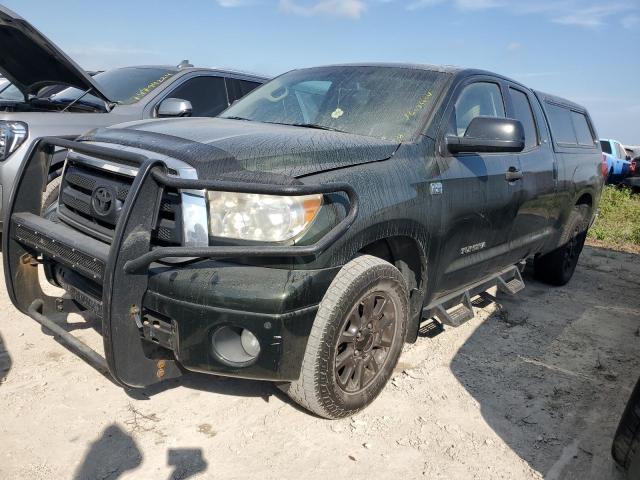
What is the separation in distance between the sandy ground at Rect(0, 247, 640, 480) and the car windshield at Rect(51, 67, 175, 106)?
99.0 inches

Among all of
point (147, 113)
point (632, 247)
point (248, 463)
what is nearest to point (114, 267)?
point (248, 463)

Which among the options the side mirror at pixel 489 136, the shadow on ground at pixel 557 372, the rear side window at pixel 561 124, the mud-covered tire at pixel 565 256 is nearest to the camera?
the shadow on ground at pixel 557 372

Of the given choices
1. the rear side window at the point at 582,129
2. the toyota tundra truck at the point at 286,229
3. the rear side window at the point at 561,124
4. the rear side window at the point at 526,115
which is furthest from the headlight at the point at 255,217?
the rear side window at the point at 582,129

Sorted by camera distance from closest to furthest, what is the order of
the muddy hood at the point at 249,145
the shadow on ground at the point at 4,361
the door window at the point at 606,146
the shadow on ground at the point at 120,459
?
the shadow on ground at the point at 120,459, the muddy hood at the point at 249,145, the shadow on ground at the point at 4,361, the door window at the point at 606,146

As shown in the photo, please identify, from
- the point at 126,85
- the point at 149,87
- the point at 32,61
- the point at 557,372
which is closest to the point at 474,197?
the point at 557,372

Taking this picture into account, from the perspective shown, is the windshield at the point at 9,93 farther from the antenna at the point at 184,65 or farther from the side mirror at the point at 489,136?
the side mirror at the point at 489,136

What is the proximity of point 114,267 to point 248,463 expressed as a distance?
105cm

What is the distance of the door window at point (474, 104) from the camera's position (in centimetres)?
343

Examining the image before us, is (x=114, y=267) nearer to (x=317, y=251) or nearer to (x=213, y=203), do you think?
(x=213, y=203)

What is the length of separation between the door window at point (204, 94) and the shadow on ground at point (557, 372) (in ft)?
12.3

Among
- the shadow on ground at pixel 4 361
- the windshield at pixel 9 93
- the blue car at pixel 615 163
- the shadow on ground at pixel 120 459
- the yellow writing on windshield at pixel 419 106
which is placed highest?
the yellow writing on windshield at pixel 419 106

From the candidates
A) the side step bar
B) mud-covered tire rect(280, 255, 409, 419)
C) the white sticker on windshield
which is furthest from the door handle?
mud-covered tire rect(280, 255, 409, 419)

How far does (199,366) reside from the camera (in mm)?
2381

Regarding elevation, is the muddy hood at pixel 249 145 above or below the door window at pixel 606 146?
above
